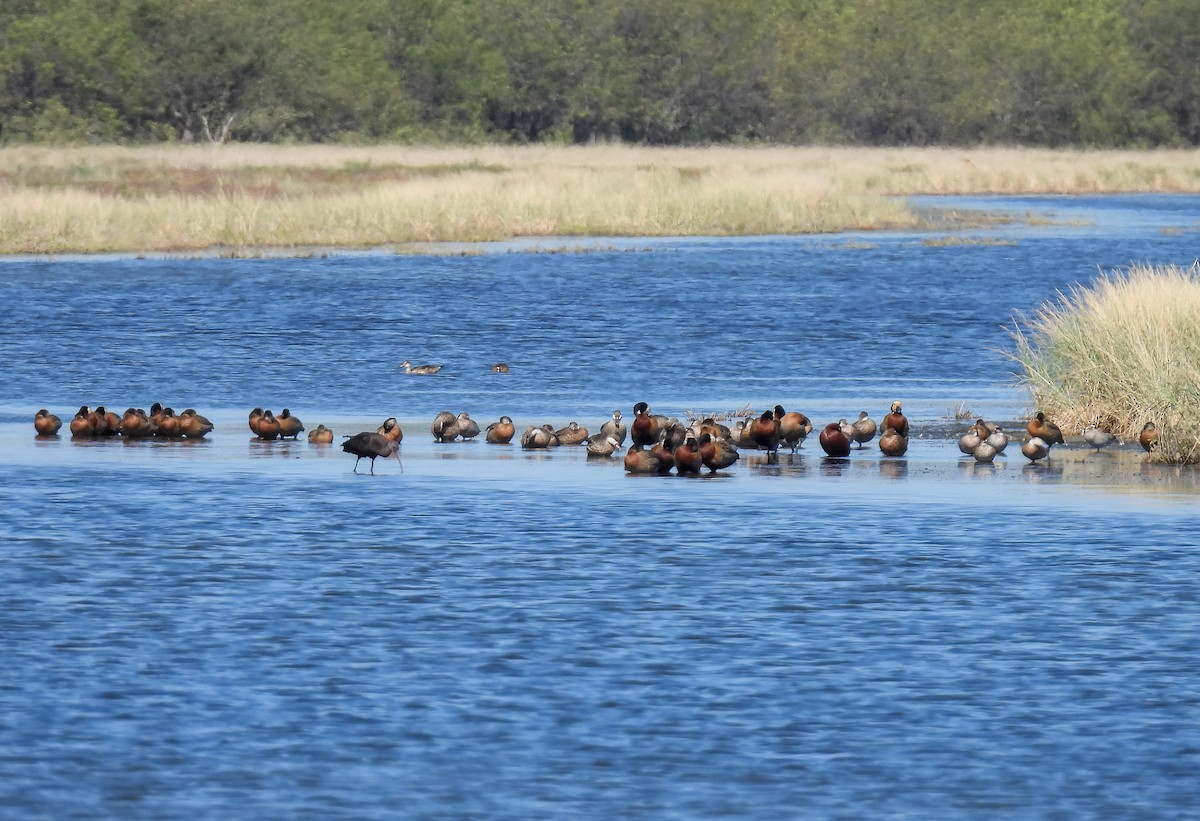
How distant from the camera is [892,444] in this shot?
18672 millimetres

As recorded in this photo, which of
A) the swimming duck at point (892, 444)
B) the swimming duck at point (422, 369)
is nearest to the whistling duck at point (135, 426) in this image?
the swimming duck at point (422, 369)

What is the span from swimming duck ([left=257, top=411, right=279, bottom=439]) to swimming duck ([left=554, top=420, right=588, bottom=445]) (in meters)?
2.57

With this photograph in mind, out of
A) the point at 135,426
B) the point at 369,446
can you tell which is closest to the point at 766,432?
the point at 369,446

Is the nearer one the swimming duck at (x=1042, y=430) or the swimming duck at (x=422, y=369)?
the swimming duck at (x=1042, y=430)

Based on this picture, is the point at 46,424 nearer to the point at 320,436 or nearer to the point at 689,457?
the point at 320,436

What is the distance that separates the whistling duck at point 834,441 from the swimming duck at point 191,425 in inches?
230

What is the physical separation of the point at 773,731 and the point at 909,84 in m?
103

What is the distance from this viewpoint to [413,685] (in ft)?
35.1

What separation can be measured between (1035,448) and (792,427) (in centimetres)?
206

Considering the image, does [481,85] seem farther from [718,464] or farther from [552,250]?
[718,464]

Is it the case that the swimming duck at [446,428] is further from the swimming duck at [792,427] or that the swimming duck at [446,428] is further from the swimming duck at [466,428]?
the swimming duck at [792,427]

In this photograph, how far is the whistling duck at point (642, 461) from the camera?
17938 millimetres

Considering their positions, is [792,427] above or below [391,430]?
above

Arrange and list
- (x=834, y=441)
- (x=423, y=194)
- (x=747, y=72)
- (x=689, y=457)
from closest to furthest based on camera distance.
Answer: (x=689, y=457) < (x=834, y=441) < (x=423, y=194) < (x=747, y=72)
